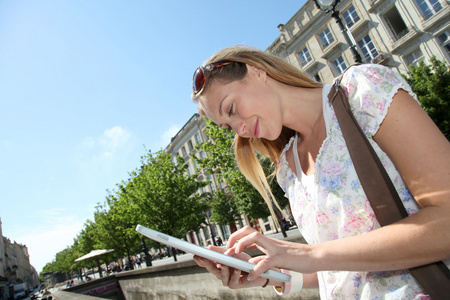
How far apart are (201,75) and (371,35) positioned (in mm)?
24462

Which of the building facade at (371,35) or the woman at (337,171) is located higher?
the building facade at (371,35)

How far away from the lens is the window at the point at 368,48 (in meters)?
21.4

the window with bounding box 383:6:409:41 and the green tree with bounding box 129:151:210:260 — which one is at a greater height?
the window with bounding box 383:6:409:41

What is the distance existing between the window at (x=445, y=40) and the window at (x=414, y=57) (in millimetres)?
1268

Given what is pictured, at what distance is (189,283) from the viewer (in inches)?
208

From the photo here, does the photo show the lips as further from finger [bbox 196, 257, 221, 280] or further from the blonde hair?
finger [bbox 196, 257, 221, 280]

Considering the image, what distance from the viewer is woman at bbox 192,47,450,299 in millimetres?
816

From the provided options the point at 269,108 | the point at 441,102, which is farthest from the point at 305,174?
the point at 441,102

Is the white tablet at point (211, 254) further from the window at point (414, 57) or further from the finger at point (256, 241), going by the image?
the window at point (414, 57)

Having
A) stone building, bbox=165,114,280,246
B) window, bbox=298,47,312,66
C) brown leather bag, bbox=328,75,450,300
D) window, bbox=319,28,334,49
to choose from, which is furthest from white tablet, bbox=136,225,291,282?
stone building, bbox=165,114,280,246

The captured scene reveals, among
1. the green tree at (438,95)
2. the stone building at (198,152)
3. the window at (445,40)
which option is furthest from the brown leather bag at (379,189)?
the stone building at (198,152)

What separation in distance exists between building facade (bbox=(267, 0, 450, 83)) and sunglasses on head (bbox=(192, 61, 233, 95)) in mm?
18711

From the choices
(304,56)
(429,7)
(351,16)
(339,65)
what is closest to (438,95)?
(429,7)

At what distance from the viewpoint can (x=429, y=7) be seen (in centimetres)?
1853
